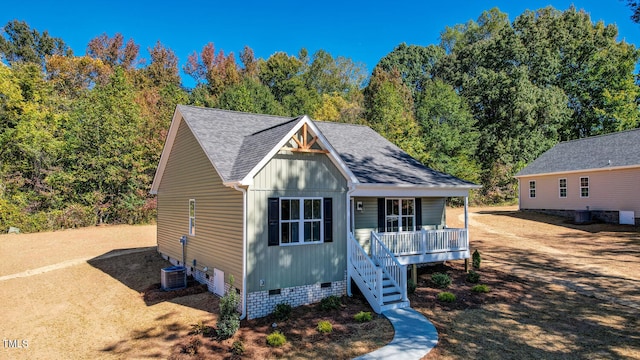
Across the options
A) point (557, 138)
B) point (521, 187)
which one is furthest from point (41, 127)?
point (557, 138)

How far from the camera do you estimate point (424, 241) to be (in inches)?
537

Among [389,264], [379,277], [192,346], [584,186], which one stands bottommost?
[192,346]

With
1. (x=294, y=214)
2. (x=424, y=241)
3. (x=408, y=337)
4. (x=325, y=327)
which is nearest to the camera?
(x=408, y=337)

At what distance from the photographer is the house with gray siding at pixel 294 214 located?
10.8 meters

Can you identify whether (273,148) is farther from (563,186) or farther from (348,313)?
(563,186)

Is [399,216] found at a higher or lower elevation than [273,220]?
lower

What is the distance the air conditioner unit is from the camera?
1309cm

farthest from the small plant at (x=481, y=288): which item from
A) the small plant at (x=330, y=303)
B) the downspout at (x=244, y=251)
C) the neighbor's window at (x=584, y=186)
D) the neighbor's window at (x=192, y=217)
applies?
the neighbor's window at (x=584, y=186)

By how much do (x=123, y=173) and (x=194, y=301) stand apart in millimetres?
22439

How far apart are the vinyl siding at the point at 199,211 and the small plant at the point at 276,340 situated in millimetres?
2119

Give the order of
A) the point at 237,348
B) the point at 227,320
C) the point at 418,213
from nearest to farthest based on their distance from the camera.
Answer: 1. the point at 237,348
2. the point at 227,320
3. the point at 418,213

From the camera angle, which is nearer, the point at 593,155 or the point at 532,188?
the point at 593,155

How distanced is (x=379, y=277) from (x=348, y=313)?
4.40 ft

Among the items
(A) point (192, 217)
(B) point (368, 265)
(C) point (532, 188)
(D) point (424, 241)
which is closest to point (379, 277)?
(B) point (368, 265)
